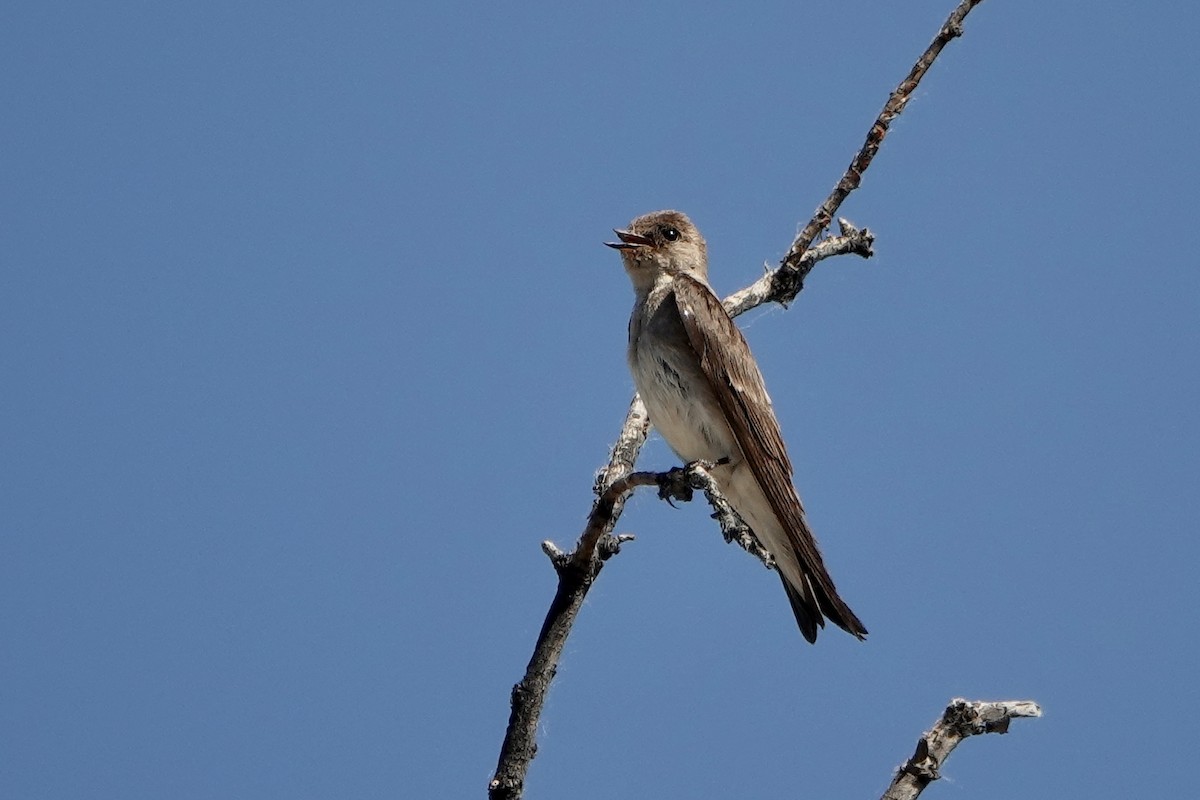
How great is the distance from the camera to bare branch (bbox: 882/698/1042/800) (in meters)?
4.73

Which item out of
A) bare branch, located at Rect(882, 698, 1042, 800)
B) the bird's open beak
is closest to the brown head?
the bird's open beak

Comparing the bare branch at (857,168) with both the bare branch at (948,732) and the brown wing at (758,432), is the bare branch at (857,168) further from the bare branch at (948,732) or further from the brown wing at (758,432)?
the bare branch at (948,732)

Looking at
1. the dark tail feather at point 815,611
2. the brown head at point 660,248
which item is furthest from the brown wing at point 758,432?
the brown head at point 660,248

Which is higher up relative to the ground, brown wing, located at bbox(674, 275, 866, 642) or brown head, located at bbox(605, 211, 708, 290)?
brown head, located at bbox(605, 211, 708, 290)

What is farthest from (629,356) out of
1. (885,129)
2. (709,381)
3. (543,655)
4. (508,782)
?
(508,782)

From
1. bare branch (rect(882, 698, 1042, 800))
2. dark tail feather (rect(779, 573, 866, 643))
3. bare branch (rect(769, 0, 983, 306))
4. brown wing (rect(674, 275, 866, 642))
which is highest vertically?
bare branch (rect(769, 0, 983, 306))

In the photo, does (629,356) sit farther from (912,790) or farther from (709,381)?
(912,790)

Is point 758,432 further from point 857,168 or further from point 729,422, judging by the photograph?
point 857,168

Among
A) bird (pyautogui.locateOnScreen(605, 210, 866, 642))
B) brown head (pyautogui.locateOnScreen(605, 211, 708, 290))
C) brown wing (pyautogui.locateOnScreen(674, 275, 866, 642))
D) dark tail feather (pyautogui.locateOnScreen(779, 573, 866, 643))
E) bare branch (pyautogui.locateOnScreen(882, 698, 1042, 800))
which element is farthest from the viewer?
brown head (pyautogui.locateOnScreen(605, 211, 708, 290))

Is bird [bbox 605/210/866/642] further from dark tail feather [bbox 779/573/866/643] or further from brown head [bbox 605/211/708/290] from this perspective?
brown head [bbox 605/211/708/290]

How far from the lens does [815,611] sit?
22.2 ft

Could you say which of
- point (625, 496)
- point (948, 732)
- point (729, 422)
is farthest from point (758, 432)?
point (948, 732)

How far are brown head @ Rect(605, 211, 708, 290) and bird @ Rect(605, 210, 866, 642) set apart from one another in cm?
52

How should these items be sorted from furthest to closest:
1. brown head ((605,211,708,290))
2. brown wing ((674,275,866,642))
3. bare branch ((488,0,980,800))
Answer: brown head ((605,211,708,290))
brown wing ((674,275,866,642))
bare branch ((488,0,980,800))
